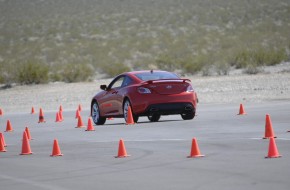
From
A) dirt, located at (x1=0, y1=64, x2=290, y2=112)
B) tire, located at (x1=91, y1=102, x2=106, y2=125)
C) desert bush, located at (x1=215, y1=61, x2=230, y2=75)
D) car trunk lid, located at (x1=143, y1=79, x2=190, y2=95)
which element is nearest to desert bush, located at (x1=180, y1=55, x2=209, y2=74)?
desert bush, located at (x1=215, y1=61, x2=230, y2=75)

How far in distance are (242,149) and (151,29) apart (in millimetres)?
67775

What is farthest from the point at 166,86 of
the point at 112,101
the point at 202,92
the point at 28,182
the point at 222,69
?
the point at 222,69

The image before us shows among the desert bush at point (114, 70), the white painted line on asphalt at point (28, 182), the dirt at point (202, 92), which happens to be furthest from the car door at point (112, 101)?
the desert bush at point (114, 70)

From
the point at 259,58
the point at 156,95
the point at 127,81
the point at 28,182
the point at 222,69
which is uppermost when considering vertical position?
the point at 259,58

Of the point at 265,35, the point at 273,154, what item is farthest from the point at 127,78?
the point at 265,35

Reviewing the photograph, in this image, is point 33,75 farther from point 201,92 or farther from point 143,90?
point 143,90

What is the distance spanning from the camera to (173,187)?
448 inches

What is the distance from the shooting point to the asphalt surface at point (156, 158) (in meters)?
12.0

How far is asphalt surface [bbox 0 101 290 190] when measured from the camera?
472 inches

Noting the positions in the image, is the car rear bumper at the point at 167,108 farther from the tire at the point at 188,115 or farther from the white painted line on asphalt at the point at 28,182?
the white painted line on asphalt at the point at 28,182

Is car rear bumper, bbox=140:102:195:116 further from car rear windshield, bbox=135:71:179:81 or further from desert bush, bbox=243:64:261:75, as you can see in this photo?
desert bush, bbox=243:64:261:75

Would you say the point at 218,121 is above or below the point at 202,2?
below

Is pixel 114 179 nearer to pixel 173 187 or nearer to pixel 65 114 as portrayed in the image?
pixel 173 187

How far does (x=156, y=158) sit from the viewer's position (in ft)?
49.6
